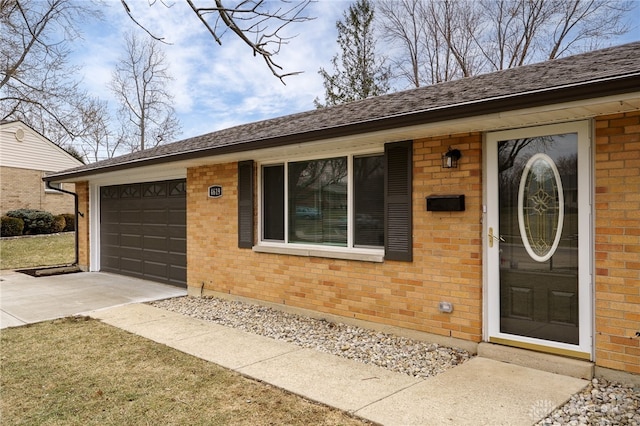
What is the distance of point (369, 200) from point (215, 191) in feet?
10.5

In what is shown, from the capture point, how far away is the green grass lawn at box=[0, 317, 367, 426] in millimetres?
3375

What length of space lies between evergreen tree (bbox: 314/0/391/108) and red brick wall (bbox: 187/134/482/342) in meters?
14.6

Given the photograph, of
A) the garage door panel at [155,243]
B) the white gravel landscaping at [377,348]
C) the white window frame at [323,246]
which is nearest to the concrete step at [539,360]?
the white gravel landscaping at [377,348]

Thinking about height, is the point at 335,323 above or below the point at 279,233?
below

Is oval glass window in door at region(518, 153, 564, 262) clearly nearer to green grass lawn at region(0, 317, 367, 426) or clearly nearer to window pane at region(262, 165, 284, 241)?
green grass lawn at region(0, 317, 367, 426)

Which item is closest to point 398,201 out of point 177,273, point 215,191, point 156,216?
point 215,191

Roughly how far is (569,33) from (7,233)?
24277 millimetres

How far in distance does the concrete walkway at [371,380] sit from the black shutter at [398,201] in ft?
4.81

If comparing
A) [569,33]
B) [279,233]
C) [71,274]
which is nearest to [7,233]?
[71,274]

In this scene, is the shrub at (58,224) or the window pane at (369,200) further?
the shrub at (58,224)

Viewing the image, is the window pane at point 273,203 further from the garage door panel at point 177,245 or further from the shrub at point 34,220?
the shrub at point 34,220

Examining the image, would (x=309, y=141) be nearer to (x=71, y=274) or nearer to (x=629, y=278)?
(x=629, y=278)

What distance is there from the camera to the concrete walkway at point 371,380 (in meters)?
3.38

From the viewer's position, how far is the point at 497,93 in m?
4.08
